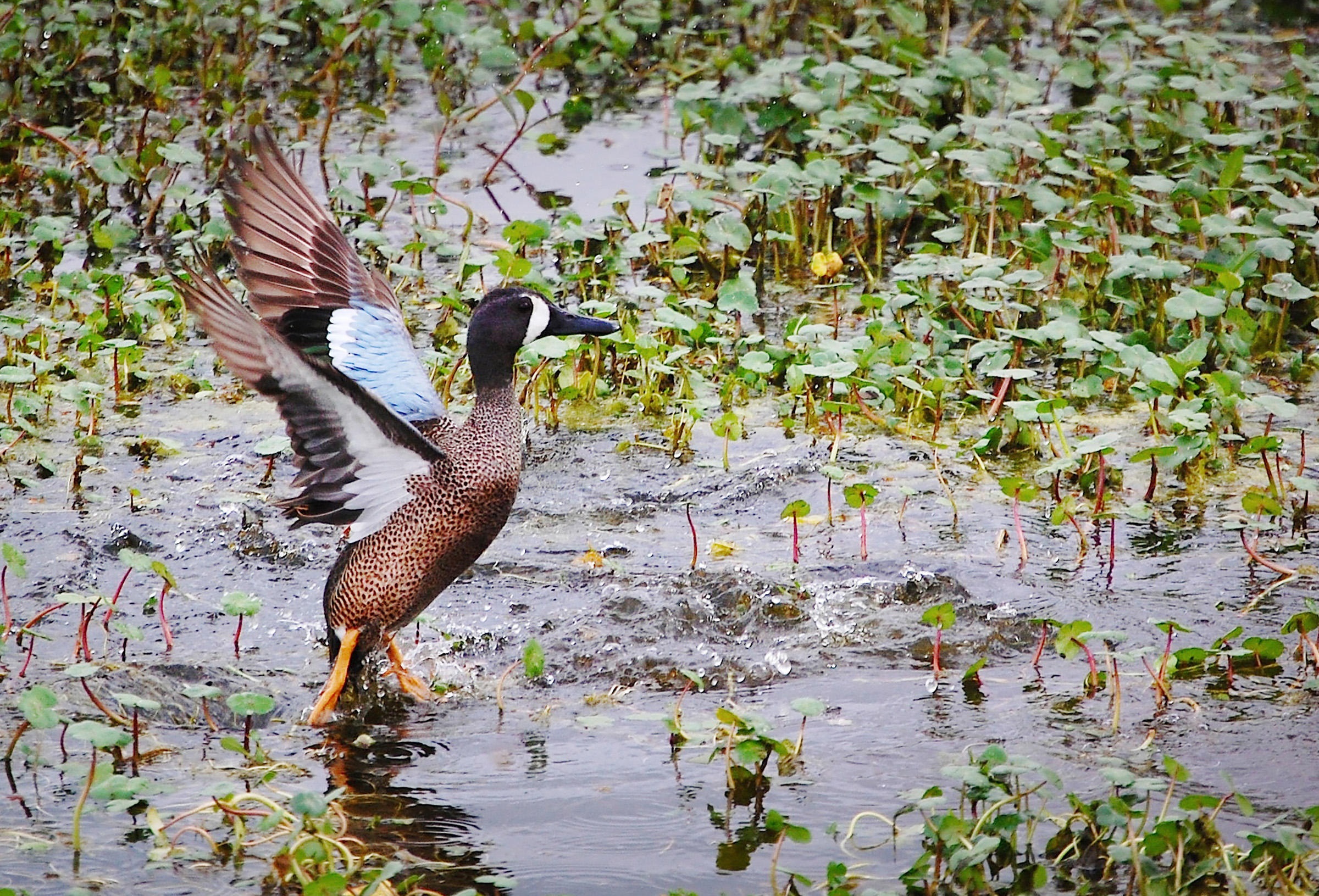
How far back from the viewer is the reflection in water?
363 centimetres

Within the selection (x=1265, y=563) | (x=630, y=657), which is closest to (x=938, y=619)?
(x=630, y=657)

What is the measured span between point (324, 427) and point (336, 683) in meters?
0.78

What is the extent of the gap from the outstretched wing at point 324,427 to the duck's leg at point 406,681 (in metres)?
0.37

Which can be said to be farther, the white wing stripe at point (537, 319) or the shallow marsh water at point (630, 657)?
the white wing stripe at point (537, 319)

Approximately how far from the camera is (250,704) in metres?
3.82

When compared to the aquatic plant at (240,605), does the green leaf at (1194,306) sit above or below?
above

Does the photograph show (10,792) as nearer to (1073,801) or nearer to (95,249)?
(1073,801)

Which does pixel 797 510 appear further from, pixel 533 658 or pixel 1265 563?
pixel 1265 563

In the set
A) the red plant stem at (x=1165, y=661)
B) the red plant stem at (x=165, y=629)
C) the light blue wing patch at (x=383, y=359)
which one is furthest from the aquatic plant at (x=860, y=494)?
the red plant stem at (x=165, y=629)

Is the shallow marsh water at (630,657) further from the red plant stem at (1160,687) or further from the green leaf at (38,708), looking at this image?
the green leaf at (38,708)

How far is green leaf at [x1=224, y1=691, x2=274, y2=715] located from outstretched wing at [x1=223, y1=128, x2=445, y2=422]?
1136mm

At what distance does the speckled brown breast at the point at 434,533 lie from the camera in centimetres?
445

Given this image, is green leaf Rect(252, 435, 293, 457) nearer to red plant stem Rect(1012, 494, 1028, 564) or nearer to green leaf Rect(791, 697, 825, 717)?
green leaf Rect(791, 697, 825, 717)

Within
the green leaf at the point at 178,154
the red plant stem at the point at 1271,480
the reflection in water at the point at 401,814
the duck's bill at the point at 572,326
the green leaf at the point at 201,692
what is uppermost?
the green leaf at the point at 178,154
